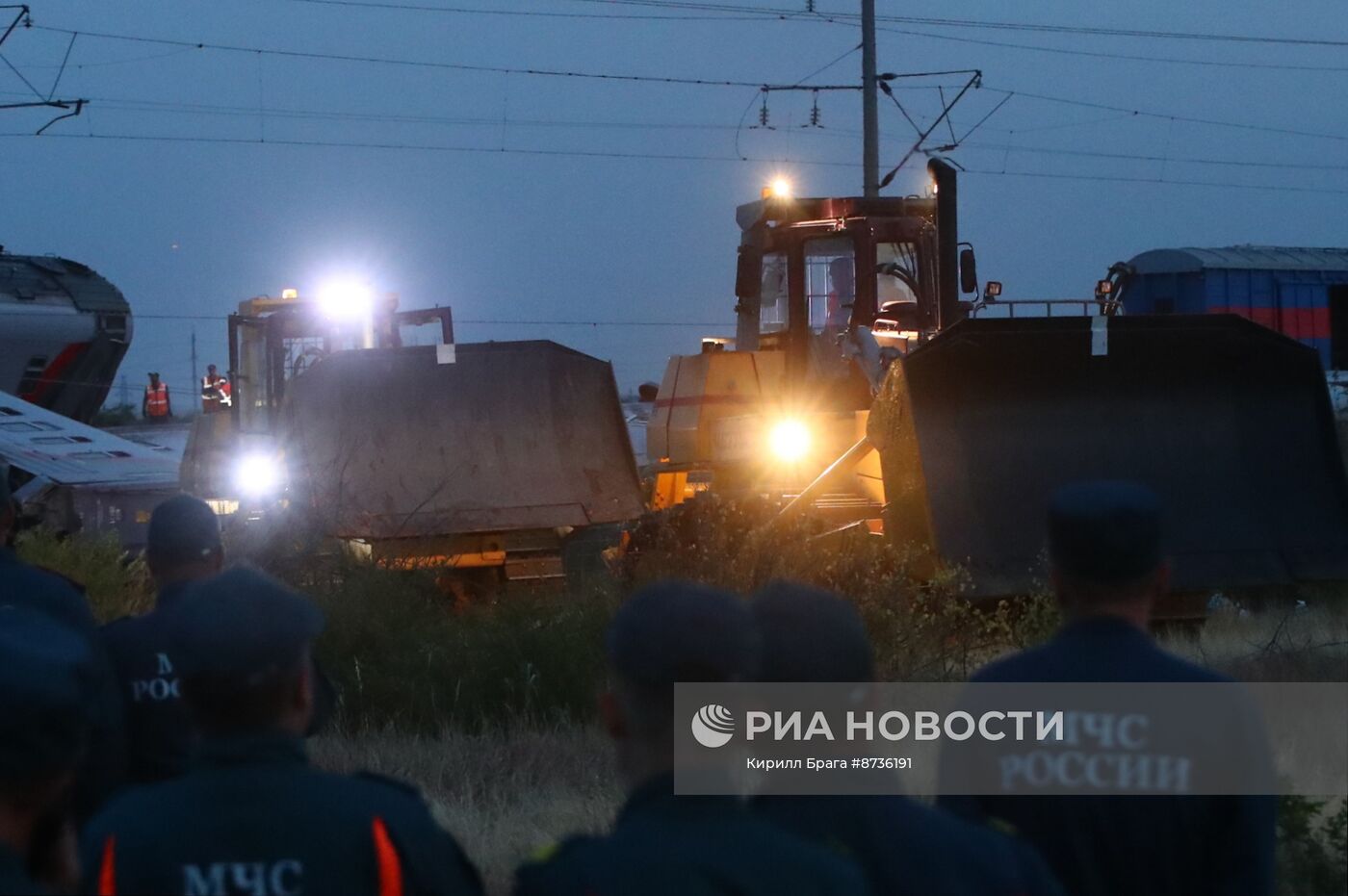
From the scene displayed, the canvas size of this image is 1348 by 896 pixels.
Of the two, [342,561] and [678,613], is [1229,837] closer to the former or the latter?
[678,613]

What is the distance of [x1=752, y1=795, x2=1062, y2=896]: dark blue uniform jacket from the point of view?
8.51 feet

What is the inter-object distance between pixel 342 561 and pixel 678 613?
28.0ft

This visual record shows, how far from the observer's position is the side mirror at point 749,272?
13047 millimetres

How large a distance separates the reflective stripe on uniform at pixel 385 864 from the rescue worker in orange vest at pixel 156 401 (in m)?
39.8

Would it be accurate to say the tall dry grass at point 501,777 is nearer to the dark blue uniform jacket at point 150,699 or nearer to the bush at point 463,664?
the bush at point 463,664

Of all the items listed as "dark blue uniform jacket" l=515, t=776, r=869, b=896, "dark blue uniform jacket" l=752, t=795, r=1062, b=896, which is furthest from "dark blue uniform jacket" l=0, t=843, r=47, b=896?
"dark blue uniform jacket" l=752, t=795, r=1062, b=896

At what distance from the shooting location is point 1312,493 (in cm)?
976

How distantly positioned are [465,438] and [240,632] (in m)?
9.80

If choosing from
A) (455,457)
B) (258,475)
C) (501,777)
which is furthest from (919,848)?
(258,475)

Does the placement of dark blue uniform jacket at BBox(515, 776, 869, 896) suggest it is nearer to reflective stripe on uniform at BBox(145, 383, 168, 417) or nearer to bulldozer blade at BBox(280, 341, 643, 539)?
bulldozer blade at BBox(280, 341, 643, 539)

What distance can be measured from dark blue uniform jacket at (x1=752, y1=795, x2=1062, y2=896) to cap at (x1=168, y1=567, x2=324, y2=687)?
2.68ft

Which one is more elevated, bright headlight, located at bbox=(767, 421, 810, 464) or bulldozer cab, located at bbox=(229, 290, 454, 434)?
bulldozer cab, located at bbox=(229, 290, 454, 434)

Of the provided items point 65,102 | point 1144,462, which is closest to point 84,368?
point 65,102

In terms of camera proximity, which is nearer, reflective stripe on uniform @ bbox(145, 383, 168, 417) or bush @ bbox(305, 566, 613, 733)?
bush @ bbox(305, 566, 613, 733)
